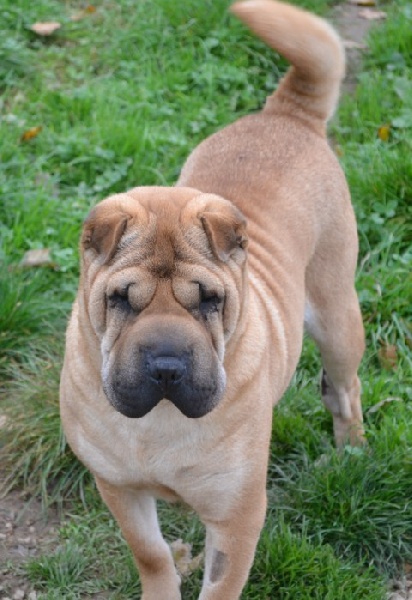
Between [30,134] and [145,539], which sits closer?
[145,539]

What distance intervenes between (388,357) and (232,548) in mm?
1491

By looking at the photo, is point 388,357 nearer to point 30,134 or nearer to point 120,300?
point 120,300

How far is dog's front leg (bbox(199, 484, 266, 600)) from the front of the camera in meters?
3.08

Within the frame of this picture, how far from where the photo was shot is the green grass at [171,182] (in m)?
3.68

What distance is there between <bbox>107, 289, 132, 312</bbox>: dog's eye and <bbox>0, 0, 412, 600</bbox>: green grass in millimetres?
1200

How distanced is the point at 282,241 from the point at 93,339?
0.84 metres

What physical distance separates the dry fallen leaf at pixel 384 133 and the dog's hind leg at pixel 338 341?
1.61m

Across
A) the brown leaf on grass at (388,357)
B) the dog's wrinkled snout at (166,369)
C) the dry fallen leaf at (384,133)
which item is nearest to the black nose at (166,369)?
the dog's wrinkled snout at (166,369)

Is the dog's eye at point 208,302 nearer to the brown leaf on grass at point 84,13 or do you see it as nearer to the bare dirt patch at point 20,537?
the bare dirt patch at point 20,537

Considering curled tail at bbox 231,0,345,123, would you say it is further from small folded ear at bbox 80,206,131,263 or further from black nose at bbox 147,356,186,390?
black nose at bbox 147,356,186,390

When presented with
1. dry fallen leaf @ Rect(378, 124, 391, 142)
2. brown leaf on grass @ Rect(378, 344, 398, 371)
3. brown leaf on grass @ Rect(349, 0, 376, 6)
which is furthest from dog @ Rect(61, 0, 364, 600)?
brown leaf on grass @ Rect(349, 0, 376, 6)

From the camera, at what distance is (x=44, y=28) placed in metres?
5.91

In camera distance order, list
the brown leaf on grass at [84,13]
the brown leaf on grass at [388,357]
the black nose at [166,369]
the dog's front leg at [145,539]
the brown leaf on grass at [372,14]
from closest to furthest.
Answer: the black nose at [166,369]
the dog's front leg at [145,539]
the brown leaf on grass at [388,357]
the brown leaf on grass at [84,13]
the brown leaf on grass at [372,14]

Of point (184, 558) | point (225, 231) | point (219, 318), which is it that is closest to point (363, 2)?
point (184, 558)
